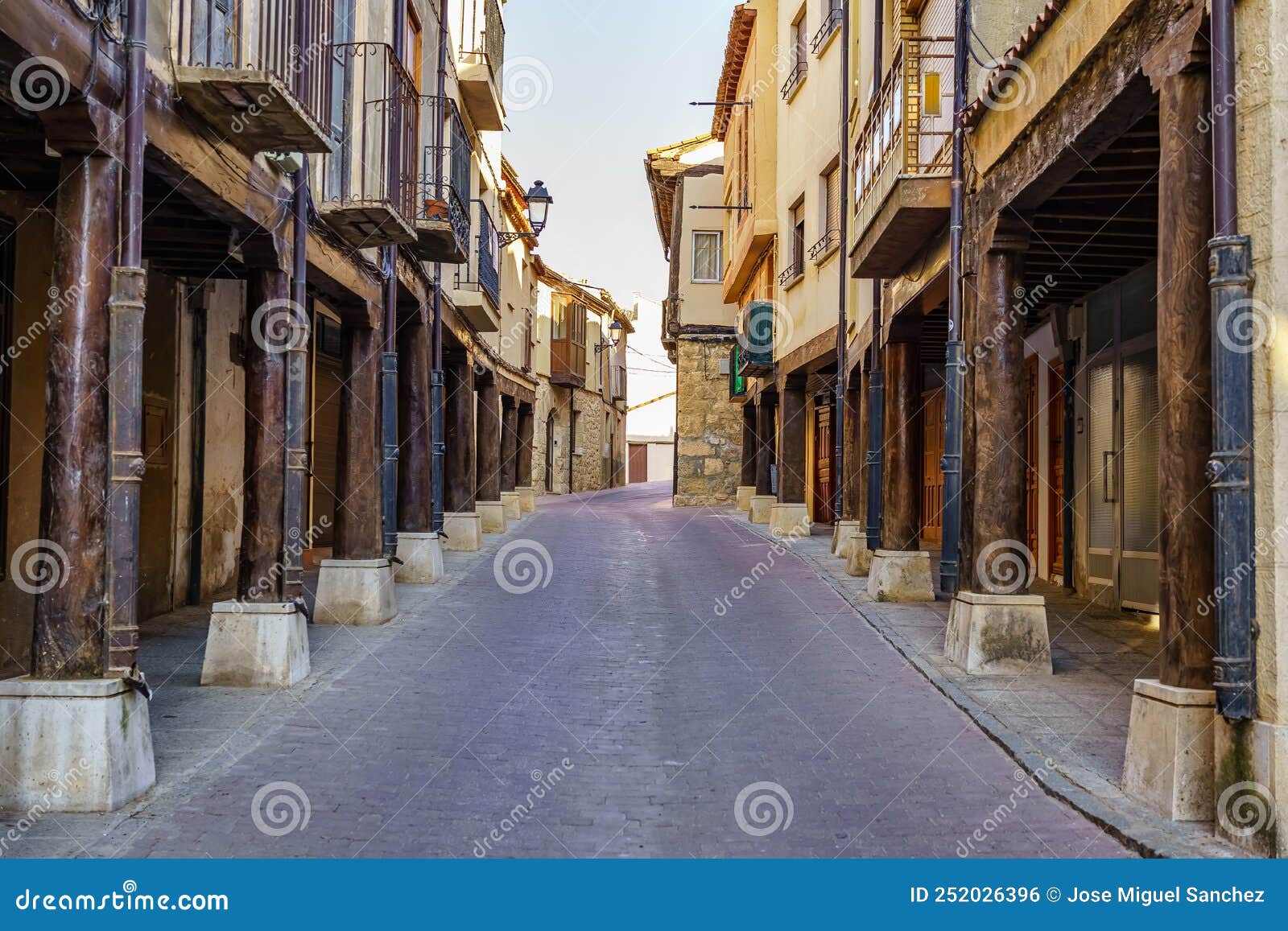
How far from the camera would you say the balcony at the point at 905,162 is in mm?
8992

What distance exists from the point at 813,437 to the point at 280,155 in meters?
18.1

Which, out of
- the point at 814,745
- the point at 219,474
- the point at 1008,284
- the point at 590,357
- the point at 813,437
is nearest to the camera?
the point at 814,745

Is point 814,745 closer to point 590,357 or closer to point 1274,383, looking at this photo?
point 1274,383

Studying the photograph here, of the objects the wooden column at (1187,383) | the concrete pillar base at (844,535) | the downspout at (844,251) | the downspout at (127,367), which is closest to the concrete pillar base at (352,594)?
the downspout at (127,367)

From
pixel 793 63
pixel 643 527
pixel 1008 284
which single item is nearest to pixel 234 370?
pixel 1008 284

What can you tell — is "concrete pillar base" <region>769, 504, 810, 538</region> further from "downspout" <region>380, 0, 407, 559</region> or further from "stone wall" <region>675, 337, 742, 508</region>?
"stone wall" <region>675, 337, 742, 508</region>

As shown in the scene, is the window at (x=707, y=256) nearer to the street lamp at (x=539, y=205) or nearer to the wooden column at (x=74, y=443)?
the street lamp at (x=539, y=205)

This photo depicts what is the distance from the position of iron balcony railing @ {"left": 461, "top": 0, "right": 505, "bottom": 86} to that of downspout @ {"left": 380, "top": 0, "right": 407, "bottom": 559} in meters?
3.75

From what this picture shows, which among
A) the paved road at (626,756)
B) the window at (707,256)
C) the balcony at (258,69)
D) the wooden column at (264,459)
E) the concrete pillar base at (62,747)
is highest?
the window at (707,256)

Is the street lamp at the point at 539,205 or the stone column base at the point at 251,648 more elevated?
the street lamp at the point at 539,205

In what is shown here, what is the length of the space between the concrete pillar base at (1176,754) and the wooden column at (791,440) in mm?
13543

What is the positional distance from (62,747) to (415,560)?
303 inches

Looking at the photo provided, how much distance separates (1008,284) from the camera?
7.77 meters

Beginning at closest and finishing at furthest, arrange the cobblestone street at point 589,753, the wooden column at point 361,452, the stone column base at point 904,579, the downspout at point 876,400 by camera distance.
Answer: the cobblestone street at point 589,753, the wooden column at point 361,452, the stone column base at point 904,579, the downspout at point 876,400
